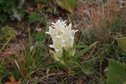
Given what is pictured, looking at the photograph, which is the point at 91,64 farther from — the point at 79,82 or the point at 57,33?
the point at 57,33

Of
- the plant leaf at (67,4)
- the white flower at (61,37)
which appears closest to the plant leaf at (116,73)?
the white flower at (61,37)

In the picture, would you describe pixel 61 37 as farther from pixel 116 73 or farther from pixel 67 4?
pixel 67 4

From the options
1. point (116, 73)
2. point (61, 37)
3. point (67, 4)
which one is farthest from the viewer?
point (67, 4)

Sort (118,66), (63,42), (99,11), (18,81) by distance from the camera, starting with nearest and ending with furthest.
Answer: (63,42)
(118,66)
(18,81)
(99,11)

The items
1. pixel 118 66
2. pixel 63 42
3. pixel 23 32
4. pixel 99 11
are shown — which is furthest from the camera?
pixel 23 32

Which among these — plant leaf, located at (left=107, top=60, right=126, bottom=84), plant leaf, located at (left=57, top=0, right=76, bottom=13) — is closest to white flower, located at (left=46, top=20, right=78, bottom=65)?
plant leaf, located at (left=107, top=60, right=126, bottom=84)

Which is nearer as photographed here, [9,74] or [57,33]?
[57,33]

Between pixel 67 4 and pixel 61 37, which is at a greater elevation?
pixel 67 4

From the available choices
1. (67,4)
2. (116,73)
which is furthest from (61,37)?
(67,4)

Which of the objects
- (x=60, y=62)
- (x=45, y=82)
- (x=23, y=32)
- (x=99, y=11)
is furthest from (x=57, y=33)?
(x=23, y=32)
